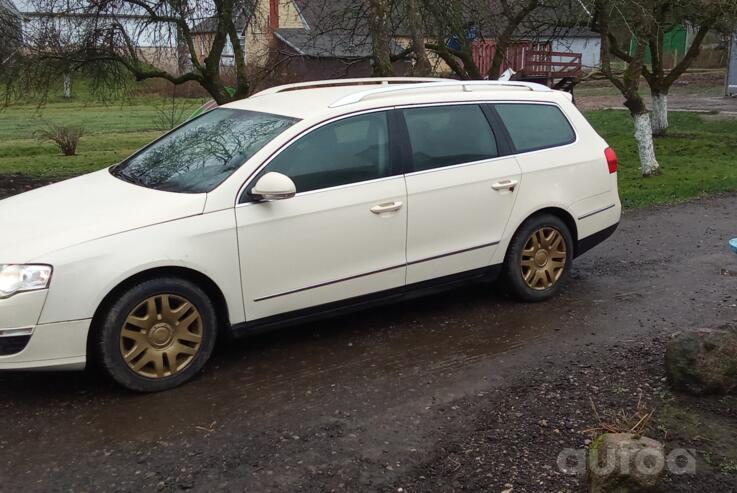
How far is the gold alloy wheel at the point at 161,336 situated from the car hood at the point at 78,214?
0.47m

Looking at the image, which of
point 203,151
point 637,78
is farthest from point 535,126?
point 637,78

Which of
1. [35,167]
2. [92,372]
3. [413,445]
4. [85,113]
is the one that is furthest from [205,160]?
[85,113]

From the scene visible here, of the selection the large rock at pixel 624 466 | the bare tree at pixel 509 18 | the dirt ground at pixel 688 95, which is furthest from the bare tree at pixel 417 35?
the dirt ground at pixel 688 95

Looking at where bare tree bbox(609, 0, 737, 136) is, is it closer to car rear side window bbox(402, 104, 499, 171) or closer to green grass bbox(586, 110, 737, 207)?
green grass bbox(586, 110, 737, 207)

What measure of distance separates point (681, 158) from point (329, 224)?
1216 cm

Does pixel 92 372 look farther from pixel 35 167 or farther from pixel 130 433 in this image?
pixel 35 167

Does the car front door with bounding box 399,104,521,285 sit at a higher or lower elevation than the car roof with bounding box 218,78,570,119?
lower

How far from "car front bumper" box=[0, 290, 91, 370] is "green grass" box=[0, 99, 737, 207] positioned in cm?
786

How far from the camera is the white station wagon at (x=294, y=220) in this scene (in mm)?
4059

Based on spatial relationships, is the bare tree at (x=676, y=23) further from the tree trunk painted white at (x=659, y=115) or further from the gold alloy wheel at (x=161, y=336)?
the gold alloy wheel at (x=161, y=336)

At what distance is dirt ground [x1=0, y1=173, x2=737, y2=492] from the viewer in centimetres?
345

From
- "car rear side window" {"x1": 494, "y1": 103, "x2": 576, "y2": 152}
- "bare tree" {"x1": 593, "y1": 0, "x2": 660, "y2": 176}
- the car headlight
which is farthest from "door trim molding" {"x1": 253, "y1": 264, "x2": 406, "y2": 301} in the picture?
"bare tree" {"x1": 593, "y1": 0, "x2": 660, "y2": 176}

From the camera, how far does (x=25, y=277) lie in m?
3.90

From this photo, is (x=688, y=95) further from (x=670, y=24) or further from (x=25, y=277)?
(x=25, y=277)
